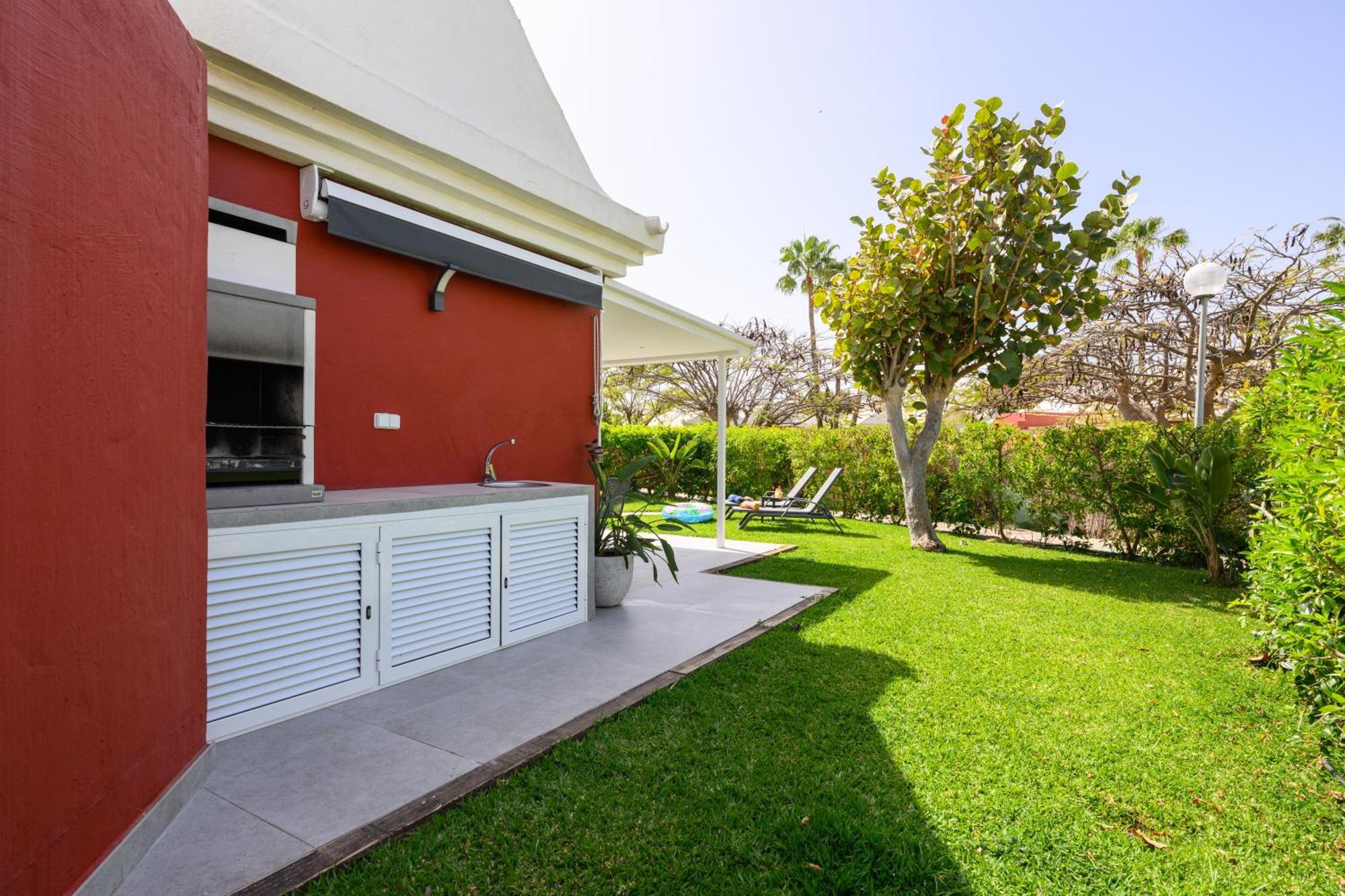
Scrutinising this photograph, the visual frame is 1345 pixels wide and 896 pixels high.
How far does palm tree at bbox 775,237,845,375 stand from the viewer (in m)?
25.8

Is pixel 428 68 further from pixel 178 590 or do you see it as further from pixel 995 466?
pixel 995 466

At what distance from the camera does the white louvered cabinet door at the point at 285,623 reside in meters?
3.12

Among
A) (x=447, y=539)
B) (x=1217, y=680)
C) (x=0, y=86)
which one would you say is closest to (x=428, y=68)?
(x=447, y=539)

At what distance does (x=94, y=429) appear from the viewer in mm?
2045

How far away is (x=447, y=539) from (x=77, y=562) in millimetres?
2302

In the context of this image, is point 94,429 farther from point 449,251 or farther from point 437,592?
point 449,251

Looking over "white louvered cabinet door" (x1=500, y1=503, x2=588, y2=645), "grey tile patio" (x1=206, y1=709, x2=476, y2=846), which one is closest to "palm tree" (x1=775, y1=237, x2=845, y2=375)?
"white louvered cabinet door" (x1=500, y1=503, x2=588, y2=645)

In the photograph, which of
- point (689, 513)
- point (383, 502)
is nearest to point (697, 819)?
point (383, 502)

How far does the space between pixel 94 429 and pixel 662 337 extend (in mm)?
7806

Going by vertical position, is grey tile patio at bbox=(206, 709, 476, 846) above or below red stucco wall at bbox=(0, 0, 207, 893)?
below

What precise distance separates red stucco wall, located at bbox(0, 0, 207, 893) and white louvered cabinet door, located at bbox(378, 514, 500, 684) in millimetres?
1171

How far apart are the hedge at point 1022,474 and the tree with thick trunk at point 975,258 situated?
1825mm

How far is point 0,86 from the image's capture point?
166 centimetres

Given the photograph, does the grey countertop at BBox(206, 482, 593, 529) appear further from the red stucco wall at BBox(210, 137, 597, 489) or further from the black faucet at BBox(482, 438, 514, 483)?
the red stucco wall at BBox(210, 137, 597, 489)
